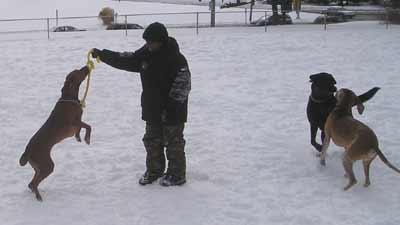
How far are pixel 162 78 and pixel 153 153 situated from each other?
3.01ft

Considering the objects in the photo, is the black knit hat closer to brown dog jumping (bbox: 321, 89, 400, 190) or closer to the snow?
the snow

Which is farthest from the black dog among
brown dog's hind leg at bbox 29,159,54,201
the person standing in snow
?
brown dog's hind leg at bbox 29,159,54,201

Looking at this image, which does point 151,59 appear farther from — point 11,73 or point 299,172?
point 11,73

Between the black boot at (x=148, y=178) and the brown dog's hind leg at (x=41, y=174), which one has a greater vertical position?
the brown dog's hind leg at (x=41, y=174)

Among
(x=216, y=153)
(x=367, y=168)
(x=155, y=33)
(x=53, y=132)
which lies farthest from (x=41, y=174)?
(x=367, y=168)

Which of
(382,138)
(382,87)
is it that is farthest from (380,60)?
(382,138)

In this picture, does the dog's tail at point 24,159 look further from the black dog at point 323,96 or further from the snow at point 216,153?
the black dog at point 323,96

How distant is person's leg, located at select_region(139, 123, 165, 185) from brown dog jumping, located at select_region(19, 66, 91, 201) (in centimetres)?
69

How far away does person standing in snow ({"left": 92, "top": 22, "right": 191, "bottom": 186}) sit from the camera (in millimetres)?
5465

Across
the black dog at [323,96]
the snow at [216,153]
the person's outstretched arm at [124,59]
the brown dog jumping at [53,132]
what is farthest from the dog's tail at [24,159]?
the black dog at [323,96]

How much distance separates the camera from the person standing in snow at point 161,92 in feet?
17.9

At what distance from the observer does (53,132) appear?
213 inches

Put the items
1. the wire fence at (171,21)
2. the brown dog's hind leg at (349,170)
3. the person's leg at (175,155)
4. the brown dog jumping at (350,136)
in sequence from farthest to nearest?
the wire fence at (171,21), the person's leg at (175,155), the brown dog's hind leg at (349,170), the brown dog jumping at (350,136)

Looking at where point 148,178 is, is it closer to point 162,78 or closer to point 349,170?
point 162,78
